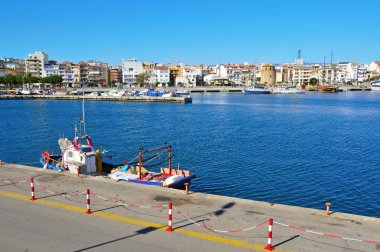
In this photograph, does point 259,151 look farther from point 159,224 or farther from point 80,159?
point 159,224

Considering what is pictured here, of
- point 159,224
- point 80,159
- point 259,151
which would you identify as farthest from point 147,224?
point 259,151

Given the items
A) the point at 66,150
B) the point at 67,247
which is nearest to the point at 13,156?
the point at 66,150

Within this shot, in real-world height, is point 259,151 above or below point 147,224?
below

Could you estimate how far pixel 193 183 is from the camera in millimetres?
26219

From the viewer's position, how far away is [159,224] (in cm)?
1258

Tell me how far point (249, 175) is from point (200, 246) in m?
18.2

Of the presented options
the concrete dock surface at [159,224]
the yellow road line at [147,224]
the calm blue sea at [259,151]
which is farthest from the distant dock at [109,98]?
the yellow road line at [147,224]

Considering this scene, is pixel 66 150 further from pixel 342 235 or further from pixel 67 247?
pixel 342 235

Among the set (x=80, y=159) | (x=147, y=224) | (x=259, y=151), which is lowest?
(x=259, y=151)

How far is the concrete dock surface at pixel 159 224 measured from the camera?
36.3ft

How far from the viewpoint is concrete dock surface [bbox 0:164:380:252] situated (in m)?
11.1

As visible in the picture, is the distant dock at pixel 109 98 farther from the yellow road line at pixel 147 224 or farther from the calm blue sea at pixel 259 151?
the yellow road line at pixel 147 224

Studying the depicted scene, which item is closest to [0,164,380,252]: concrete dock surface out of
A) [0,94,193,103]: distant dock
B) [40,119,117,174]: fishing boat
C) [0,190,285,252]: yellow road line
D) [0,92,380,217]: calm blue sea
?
[0,190,285,252]: yellow road line

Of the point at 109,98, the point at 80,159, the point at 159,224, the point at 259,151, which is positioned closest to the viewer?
the point at 159,224
